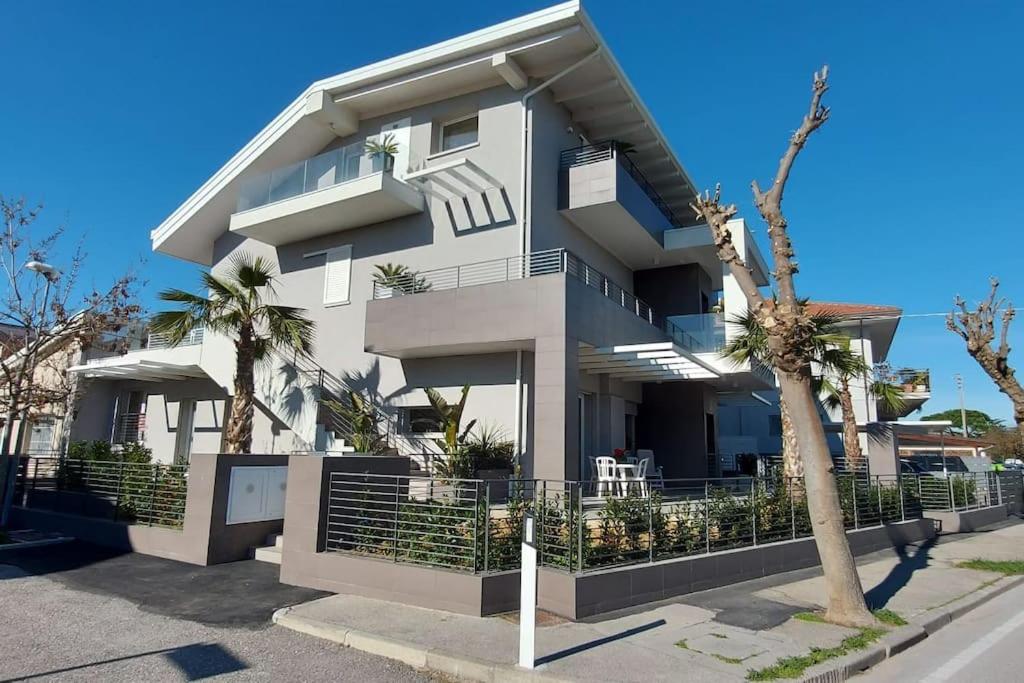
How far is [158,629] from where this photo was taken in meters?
6.75

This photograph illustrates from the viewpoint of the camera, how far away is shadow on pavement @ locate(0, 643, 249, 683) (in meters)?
5.49

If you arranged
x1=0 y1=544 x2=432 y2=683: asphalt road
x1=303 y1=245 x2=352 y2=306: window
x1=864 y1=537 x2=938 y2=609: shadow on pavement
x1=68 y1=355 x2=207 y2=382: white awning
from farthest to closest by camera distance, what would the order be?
x1=68 y1=355 x2=207 y2=382: white awning → x1=303 y1=245 x2=352 y2=306: window → x1=864 y1=537 x2=938 y2=609: shadow on pavement → x1=0 y1=544 x2=432 y2=683: asphalt road

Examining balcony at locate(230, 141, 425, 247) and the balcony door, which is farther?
the balcony door

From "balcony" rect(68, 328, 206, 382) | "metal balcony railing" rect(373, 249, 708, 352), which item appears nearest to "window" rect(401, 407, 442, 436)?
Result: "metal balcony railing" rect(373, 249, 708, 352)

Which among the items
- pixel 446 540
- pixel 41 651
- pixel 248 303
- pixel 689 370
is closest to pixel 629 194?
pixel 689 370

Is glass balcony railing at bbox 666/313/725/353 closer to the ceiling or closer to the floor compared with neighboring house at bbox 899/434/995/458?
closer to the ceiling

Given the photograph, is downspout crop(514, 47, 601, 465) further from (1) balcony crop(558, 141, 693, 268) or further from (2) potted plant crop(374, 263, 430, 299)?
(2) potted plant crop(374, 263, 430, 299)

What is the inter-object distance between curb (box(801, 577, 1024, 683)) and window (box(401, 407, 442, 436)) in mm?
10086

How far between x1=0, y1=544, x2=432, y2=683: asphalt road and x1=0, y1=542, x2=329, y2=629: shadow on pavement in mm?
14

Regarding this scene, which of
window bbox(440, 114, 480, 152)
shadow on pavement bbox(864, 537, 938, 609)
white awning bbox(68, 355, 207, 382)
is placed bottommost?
shadow on pavement bbox(864, 537, 938, 609)

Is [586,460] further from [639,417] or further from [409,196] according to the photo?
[409,196]

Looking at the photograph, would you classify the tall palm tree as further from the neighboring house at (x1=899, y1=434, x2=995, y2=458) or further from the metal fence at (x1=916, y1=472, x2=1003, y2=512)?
the neighboring house at (x1=899, y1=434, x2=995, y2=458)

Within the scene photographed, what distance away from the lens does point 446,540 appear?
7855mm

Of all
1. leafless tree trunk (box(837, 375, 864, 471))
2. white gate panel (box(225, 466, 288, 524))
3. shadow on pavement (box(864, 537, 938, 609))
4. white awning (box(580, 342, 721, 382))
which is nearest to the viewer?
shadow on pavement (box(864, 537, 938, 609))
